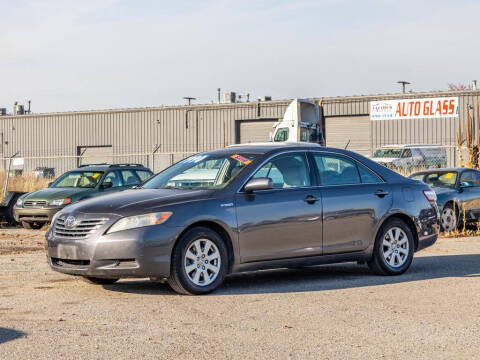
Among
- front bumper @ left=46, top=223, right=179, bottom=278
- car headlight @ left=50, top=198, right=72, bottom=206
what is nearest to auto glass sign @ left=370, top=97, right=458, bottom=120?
car headlight @ left=50, top=198, right=72, bottom=206

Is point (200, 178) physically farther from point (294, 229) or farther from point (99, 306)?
point (99, 306)

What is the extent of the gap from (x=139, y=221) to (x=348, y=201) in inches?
106

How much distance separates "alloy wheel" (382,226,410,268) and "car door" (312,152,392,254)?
0.93ft

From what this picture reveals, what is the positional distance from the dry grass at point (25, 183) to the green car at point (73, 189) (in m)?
8.90

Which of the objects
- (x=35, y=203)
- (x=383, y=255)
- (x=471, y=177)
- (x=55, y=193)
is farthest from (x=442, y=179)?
(x=35, y=203)

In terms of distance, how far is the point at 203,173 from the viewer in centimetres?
998

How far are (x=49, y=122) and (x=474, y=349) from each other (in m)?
56.2

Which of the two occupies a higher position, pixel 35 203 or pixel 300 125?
pixel 300 125

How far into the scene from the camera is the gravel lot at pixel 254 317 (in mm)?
6348

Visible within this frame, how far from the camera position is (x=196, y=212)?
8992mm

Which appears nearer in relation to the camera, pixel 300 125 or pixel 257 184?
pixel 257 184

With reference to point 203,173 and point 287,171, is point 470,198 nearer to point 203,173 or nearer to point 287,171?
point 287,171

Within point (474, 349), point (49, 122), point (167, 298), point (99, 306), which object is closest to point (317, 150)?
point (167, 298)

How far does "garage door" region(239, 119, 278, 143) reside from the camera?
5216 cm
